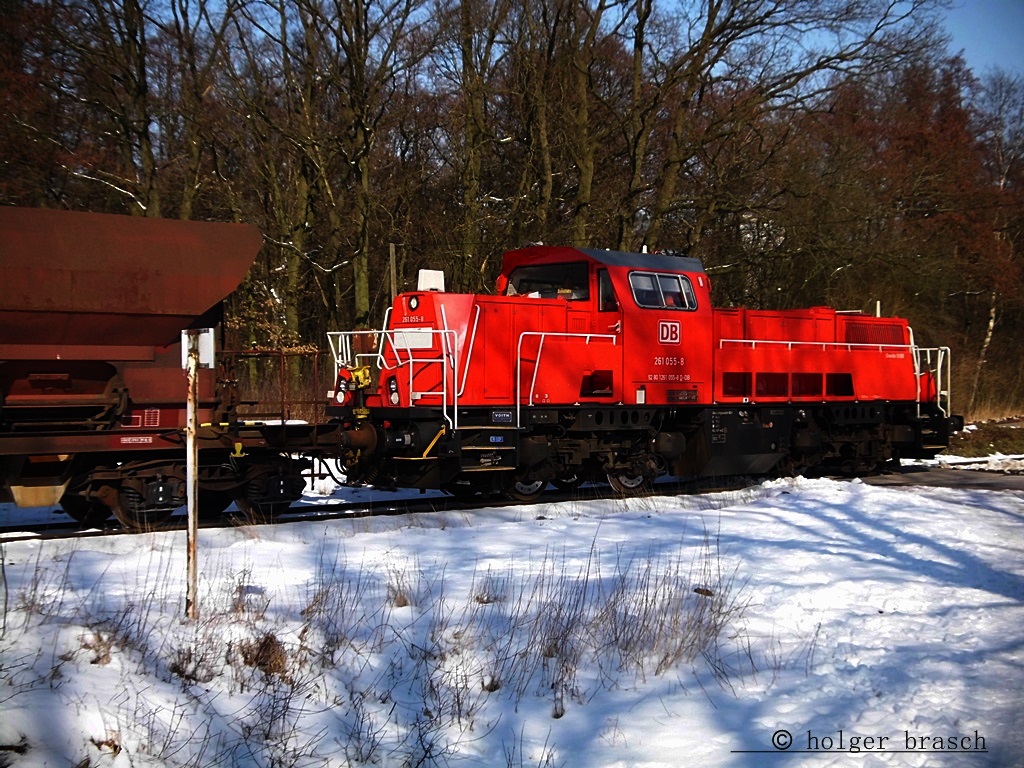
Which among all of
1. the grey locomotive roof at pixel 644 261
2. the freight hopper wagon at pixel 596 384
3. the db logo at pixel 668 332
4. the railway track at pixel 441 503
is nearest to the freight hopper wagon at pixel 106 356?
the railway track at pixel 441 503

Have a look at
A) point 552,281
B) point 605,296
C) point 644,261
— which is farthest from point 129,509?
point 644,261

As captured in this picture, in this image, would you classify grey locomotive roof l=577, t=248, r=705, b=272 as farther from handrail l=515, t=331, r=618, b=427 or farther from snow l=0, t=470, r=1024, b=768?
snow l=0, t=470, r=1024, b=768

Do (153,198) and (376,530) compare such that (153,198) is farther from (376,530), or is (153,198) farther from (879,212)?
(879,212)

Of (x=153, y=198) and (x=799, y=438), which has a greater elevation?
(x=153, y=198)

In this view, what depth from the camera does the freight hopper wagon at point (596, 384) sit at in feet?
39.1

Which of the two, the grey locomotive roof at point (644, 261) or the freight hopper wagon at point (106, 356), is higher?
the grey locomotive roof at point (644, 261)

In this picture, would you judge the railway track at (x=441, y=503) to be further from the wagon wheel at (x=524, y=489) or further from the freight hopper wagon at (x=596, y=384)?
the freight hopper wagon at (x=596, y=384)

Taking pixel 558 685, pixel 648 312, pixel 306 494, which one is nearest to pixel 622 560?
pixel 558 685

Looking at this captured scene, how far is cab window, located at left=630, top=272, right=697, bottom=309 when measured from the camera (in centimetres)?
1345

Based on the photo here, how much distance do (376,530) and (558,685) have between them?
5267 millimetres

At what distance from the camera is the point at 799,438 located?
617 inches

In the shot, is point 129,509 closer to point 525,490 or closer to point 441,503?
point 441,503

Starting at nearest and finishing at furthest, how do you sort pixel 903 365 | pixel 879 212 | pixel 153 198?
pixel 903 365 < pixel 153 198 < pixel 879 212

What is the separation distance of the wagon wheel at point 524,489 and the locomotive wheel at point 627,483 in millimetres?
1206
